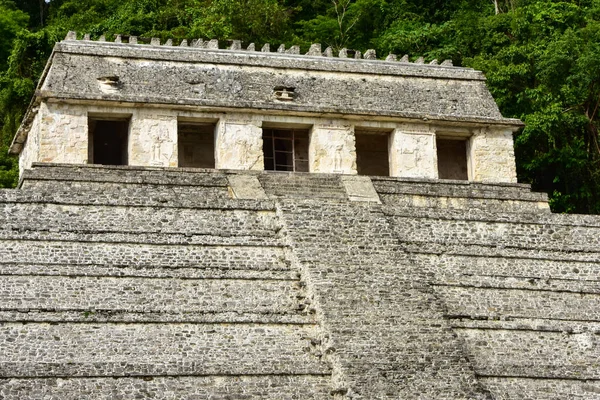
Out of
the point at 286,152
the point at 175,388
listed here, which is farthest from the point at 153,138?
the point at 175,388

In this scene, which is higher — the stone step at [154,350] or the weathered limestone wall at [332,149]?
the weathered limestone wall at [332,149]

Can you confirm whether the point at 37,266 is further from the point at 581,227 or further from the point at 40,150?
the point at 581,227

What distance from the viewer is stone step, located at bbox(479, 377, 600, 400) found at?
18.1m

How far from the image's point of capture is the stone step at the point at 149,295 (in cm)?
1775

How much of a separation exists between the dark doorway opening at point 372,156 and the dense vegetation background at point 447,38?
4.61 m

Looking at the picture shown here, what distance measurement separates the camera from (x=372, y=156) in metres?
27.7

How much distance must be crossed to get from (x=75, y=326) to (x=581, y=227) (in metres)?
10.0

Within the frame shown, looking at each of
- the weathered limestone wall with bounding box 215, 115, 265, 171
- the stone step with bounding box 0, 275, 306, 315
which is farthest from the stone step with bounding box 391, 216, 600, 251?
the weathered limestone wall with bounding box 215, 115, 265, 171

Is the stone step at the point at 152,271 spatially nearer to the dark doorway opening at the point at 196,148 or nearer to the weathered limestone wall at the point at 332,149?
the weathered limestone wall at the point at 332,149

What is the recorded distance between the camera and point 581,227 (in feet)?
73.6

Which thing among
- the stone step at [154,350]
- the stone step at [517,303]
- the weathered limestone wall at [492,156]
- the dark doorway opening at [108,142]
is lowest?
the stone step at [154,350]

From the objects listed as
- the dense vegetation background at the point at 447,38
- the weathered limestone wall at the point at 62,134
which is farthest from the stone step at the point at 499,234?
the dense vegetation background at the point at 447,38

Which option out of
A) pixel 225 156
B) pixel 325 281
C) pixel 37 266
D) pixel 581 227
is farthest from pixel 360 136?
pixel 37 266

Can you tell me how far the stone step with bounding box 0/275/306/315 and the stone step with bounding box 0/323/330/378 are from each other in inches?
15.6
